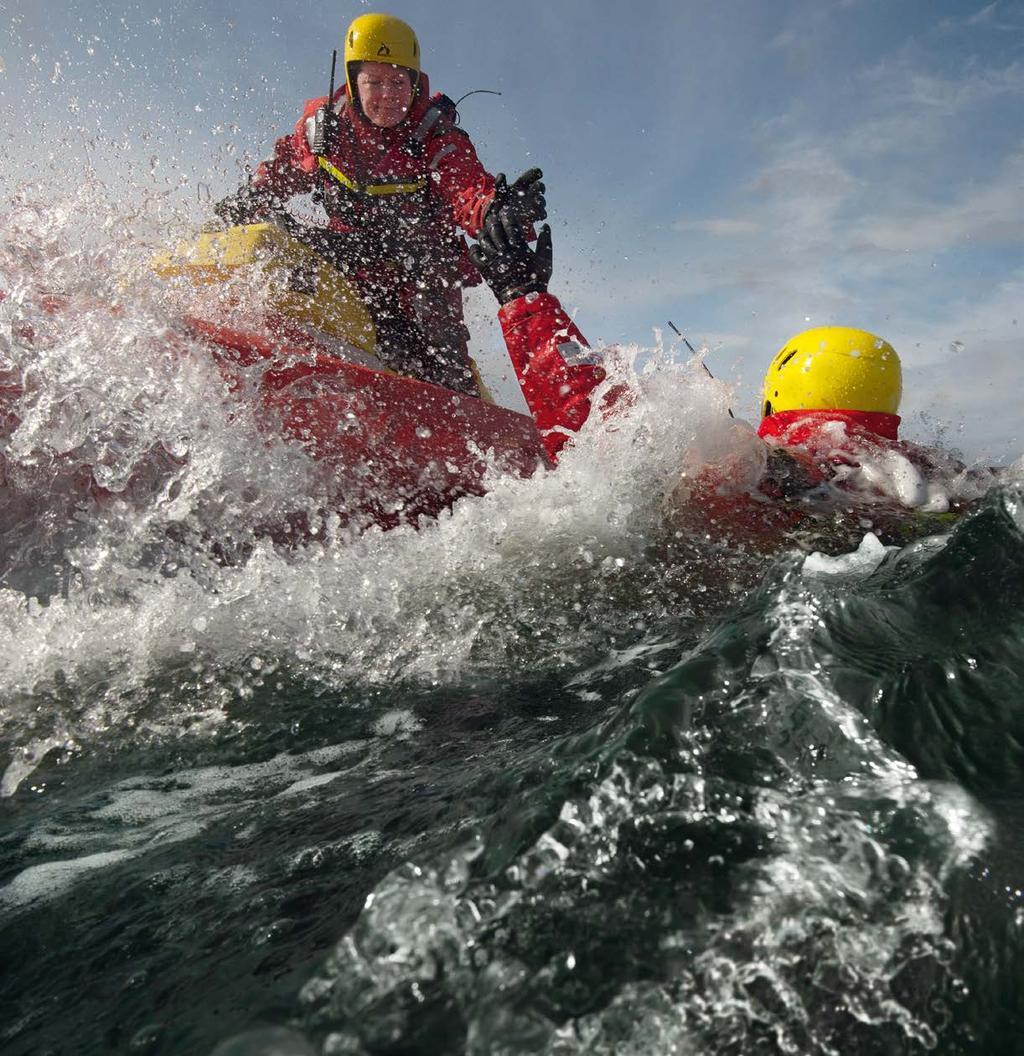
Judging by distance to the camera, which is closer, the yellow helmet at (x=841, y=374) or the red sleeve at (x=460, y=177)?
the yellow helmet at (x=841, y=374)

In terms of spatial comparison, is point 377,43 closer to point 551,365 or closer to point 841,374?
point 551,365

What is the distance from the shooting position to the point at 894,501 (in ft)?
13.0

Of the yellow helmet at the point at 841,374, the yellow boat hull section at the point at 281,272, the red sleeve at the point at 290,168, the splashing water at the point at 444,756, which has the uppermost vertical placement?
the red sleeve at the point at 290,168

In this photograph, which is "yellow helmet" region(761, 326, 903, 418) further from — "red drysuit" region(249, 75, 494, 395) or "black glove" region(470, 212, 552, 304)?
"red drysuit" region(249, 75, 494, 395)

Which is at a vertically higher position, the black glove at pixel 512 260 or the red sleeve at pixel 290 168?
the red sleeve at pixel 290 168

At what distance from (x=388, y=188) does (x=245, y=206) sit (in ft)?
3.09

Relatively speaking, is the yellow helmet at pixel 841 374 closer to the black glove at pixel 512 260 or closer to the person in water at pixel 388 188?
the black glove at pixel 512 260

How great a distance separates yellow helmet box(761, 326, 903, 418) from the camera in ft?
15.2

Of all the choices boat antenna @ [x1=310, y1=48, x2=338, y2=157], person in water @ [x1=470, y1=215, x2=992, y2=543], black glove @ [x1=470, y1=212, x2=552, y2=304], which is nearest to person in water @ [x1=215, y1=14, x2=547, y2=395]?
boat antenna @ [x1=310, y1=48, x2=338, y2=157]

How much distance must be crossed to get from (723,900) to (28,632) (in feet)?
7.79

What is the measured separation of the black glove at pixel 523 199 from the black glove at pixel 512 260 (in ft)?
0.17

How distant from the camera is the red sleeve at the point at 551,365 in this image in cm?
403

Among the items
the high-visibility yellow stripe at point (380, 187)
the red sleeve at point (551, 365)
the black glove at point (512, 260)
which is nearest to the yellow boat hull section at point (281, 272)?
the high-visibility yellow stripe at point (380, 187)

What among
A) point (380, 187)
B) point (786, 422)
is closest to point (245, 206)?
point (380, 187)
